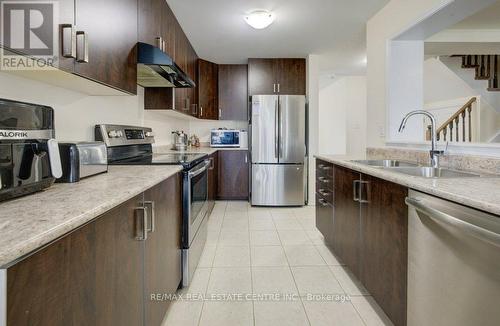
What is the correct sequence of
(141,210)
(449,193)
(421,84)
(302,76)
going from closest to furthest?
(449,193)
(141,210)
(421,84)
(302,76)

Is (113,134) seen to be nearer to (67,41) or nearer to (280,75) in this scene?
(67,41)

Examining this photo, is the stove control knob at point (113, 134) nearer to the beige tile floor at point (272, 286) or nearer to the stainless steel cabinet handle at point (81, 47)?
the stainless steel cabinet handle at point (81, 47)

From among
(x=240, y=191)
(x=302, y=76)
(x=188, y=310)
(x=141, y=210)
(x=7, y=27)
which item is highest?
(x=302, y=76)

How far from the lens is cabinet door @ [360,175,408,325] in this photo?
1.33m

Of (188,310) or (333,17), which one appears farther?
(333,17)

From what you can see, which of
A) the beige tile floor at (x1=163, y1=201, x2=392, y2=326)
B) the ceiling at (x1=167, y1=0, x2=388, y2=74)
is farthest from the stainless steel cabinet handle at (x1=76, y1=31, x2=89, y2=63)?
the ceiling at (x1=167, y1=0, x2=388, y2=74)

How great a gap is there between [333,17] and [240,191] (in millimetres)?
2877

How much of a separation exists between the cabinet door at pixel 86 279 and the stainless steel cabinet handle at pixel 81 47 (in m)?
0.63

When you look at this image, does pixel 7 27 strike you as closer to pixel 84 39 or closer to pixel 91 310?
pixel 84 39

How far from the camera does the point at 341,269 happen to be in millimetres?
2270

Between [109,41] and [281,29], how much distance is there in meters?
2.40

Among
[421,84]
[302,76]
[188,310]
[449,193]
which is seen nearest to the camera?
[449,193]

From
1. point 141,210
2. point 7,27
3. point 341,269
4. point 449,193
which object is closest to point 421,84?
point 341,269

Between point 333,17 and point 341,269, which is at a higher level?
point 333,17
